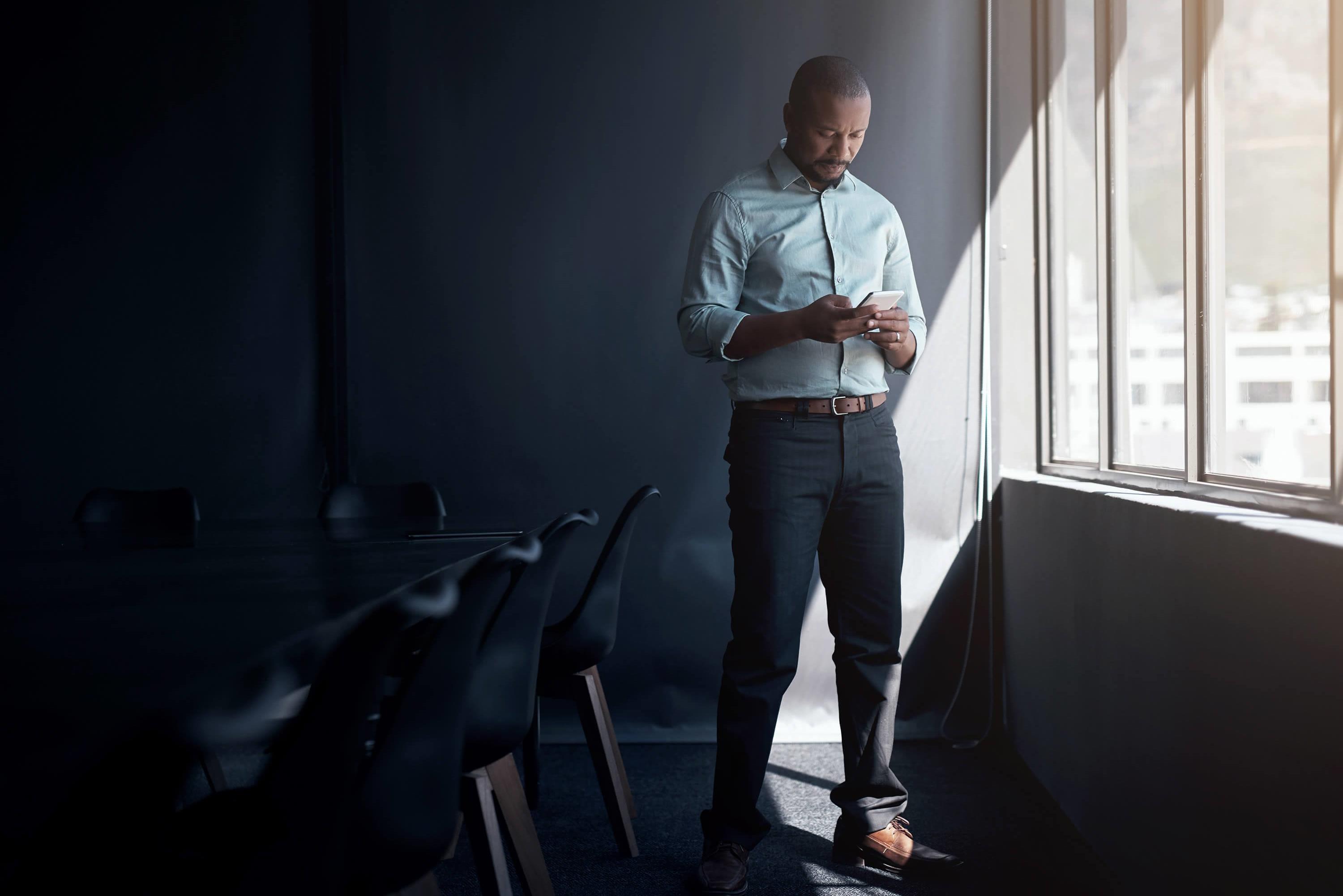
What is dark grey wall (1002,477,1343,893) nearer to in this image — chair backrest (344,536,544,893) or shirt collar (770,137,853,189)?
shirt collar (770,137,853,189)

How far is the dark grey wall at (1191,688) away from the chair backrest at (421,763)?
3.94ft

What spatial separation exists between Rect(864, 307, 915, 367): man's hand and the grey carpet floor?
4.12 ft

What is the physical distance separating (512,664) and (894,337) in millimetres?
1150

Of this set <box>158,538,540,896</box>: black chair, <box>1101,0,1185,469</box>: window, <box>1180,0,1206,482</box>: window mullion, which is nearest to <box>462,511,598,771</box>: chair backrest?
<box>158,538,540,896</box>: black chair

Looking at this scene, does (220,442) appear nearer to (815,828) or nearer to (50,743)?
(815,828)

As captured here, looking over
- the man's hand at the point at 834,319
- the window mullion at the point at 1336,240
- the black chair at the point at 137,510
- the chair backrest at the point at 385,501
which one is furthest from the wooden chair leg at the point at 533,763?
the window mullion at the point at 1336,240

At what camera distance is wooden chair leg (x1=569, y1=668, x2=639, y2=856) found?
99.7 inches

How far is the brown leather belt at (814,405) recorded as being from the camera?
2.35 m

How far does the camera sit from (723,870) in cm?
233

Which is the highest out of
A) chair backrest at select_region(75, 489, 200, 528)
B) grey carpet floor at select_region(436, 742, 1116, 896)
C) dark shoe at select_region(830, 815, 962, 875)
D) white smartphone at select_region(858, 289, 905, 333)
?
white smartphone at select_region(858, 289, 905, 333)

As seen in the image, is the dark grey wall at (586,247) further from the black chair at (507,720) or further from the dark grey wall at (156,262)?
the black chair at (507,720)

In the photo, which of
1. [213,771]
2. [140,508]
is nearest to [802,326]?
[213,771]

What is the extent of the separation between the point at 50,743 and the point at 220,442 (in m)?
3.16

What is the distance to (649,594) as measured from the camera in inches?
148
